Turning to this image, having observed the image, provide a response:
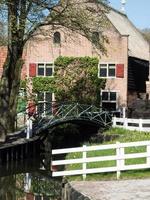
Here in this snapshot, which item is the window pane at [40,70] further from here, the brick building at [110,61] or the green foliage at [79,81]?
the green foliage at [79,81]

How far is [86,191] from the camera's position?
15.2 m

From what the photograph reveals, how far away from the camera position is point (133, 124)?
115 ft

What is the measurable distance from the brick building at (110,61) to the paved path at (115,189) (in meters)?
27.9

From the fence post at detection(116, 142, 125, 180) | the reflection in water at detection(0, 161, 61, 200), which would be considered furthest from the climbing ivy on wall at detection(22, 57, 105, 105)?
the fence post at detection(116, 142, 125, 180)

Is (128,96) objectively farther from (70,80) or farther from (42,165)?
(42,165)

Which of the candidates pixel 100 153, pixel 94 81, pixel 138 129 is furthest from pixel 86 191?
pixel 94 81

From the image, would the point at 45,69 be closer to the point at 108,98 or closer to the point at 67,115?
the point at 108,98

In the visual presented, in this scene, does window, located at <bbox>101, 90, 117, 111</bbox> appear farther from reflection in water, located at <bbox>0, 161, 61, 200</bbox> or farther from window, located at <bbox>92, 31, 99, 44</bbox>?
reflection in water, located at <bbox>0, 161, 61, 200</bbox>

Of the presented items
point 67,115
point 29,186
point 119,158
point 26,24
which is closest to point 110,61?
point 67,115

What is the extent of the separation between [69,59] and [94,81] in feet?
9.95

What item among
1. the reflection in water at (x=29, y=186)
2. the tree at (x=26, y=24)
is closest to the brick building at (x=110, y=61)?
the tree at (x=26, y=24)

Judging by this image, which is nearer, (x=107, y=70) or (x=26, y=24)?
(x=26, y=24)

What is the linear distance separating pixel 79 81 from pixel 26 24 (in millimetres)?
17836

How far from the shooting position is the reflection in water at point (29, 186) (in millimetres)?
20734
